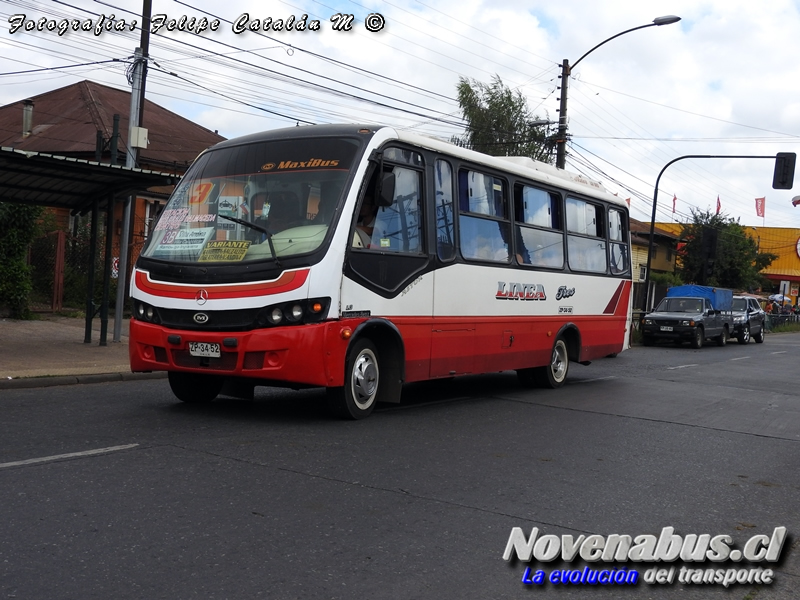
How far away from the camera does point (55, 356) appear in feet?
44.0

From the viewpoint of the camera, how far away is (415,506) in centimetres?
593

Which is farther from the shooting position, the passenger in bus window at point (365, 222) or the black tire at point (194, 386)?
the black tire at point (194, 386)

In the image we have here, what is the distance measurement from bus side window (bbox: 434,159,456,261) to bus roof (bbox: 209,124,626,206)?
0.23 meters

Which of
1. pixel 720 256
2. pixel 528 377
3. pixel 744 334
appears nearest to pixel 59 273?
pixel 528 377

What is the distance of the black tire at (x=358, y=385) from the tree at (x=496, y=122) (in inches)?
1311

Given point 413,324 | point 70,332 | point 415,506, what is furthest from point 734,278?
point 415,506

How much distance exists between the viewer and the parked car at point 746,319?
35281mm

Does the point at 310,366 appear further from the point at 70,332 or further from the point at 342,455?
the point at 70,332

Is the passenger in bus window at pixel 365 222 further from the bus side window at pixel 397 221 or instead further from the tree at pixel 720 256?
the tree at pixel 720 256

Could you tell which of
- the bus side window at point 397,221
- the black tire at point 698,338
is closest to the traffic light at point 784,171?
the black tire at point 698,338

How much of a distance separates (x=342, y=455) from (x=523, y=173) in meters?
6.15

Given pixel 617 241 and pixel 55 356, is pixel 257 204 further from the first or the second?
pixel 617 241

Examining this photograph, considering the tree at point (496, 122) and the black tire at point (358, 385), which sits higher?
the tree at point (496, 122)

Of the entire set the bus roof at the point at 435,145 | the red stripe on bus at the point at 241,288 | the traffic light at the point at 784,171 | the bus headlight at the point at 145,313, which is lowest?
the bus headlight at the point at 145,313
